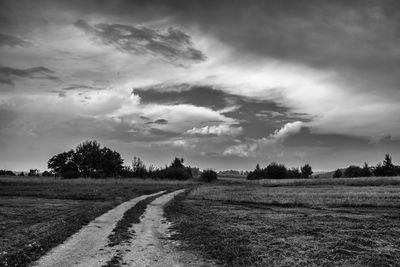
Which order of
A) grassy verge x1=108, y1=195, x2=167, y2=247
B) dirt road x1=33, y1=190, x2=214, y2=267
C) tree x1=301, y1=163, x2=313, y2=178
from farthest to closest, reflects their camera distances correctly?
1. tree x1=301, y1=163, x2=313, y2=178
2. grassy verge x1=108, y1=195, x2=167, y2=247
3. dirt road x1=33, y1=190, x2=214, y2=267

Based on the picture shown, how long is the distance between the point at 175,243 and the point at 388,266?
8.67m

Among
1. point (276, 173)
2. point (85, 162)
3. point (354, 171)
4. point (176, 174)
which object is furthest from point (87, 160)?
point (354, 171)

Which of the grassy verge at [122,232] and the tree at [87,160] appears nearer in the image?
the grassy verge at [122,232]

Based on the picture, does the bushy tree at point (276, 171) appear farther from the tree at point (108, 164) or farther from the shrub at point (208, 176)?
the tree at point (108, 164)

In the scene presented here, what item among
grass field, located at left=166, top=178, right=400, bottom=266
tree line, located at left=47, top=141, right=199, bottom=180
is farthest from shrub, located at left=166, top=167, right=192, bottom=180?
grass field, located at left=166, top=178, right=400, bottom=266

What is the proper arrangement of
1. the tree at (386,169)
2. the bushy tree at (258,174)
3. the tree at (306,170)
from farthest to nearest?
the tree at (306,170) < the bushy tree at (258,174) < the tree at (386,169)

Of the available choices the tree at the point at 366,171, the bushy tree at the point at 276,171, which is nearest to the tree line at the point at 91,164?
the bushy tree at the point at 276,171

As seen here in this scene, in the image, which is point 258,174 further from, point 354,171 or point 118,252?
point 118,252

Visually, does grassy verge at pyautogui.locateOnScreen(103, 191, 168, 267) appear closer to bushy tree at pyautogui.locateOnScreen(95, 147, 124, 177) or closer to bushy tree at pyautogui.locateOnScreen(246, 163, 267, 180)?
bushy tree at pyautogui.locateOnScreen(95, 147, 124, 177)

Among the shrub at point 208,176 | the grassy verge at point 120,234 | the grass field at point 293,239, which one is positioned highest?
the shrub at point 208,176

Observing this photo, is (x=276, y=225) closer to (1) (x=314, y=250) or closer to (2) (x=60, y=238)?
(1) (x=314, y=250)

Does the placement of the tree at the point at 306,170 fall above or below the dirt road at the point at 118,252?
above

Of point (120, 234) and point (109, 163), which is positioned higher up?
point (109, 163)

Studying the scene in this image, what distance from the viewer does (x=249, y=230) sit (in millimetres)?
20203
